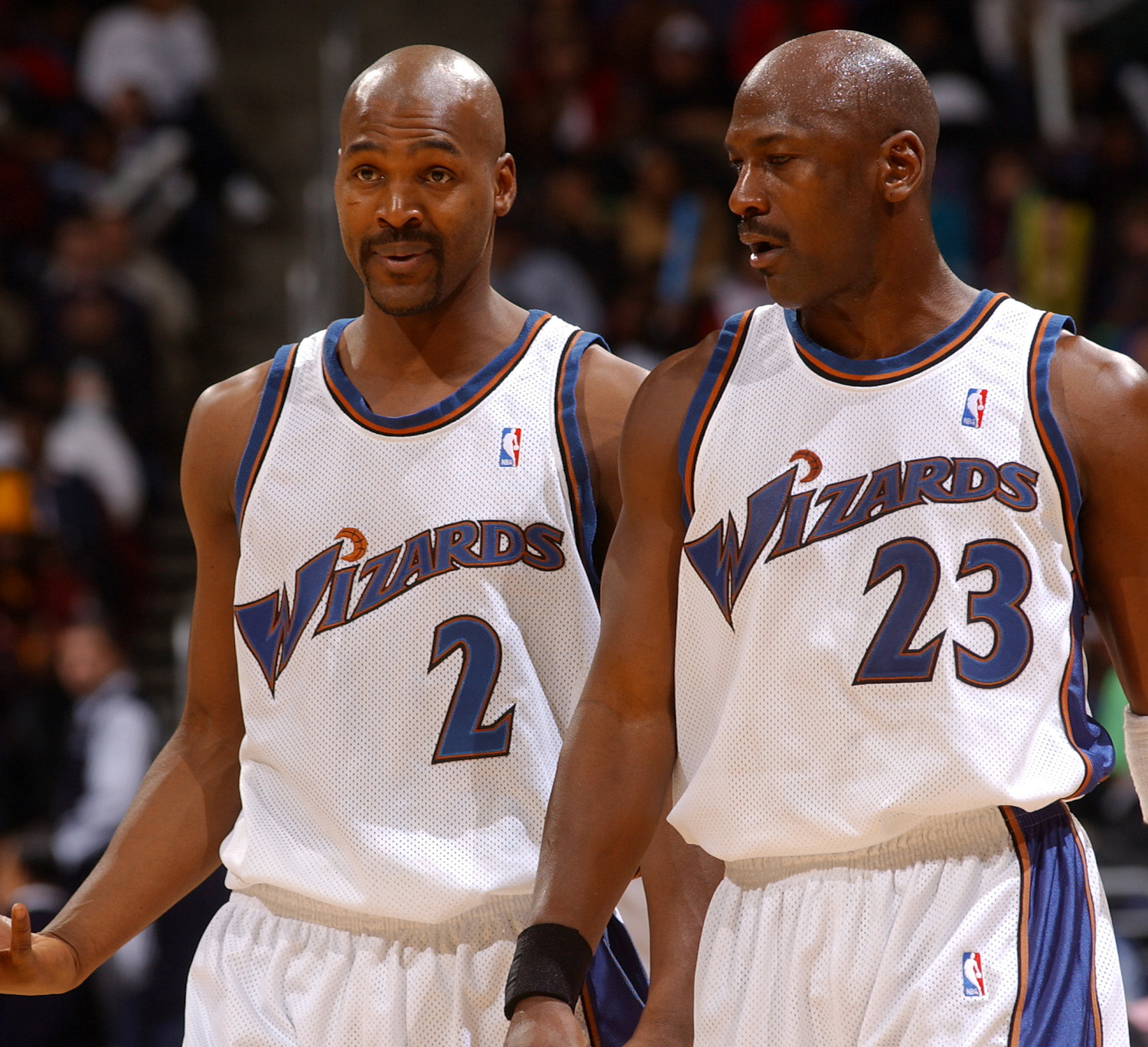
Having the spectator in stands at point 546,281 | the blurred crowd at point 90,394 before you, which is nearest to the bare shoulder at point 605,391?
the blurred crowd at point 90,394

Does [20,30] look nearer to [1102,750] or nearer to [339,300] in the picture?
[339,300]

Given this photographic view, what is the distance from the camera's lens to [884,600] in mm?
2805

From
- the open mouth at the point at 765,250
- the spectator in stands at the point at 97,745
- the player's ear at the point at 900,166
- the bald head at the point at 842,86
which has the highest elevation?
the bald head at the point at 842,86

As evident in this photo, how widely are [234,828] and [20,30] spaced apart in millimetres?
10478

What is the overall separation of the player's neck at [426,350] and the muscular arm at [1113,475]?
3.63 ft

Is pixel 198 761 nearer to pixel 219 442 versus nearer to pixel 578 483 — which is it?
pixel 219 442

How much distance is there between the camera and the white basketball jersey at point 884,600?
2754 mm

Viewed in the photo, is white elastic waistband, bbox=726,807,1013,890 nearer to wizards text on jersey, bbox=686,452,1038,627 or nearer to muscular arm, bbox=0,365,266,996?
wizards text on jersey, bbox=686,452,1038,627

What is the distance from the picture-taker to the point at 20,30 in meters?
12.6

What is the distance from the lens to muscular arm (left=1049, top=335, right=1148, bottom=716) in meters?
2.76

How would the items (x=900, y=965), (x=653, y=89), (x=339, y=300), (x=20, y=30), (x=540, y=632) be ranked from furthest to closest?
(x=20, y=30) → (x=653, y=89) → (x=339, y=300) → (x=540, y=632) → (x=900, y=965)

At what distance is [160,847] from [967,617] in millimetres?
1631

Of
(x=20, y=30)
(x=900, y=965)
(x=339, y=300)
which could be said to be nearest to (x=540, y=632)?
(x=900, y=965)

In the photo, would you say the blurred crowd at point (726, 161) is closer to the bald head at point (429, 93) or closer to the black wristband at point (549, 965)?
the bald head at point (429, 93)
